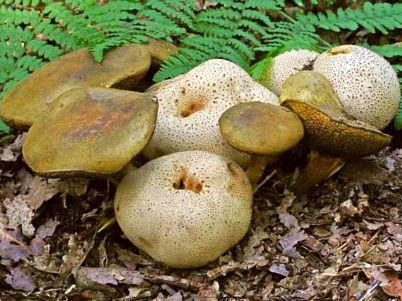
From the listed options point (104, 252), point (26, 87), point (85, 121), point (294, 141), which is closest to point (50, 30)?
point (26, 87)

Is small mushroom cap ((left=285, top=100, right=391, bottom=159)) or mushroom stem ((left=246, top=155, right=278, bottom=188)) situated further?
mushroom stem ((left=246, top=155, right=278, bottom=188))

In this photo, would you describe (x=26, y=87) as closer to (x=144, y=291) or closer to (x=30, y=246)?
(x=30, y=246)

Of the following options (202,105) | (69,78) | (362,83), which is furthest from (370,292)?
(69,78)

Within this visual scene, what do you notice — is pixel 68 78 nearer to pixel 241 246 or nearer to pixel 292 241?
pixel 241 246

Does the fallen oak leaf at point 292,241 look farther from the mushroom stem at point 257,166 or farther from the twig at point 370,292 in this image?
the twig at point 370,292

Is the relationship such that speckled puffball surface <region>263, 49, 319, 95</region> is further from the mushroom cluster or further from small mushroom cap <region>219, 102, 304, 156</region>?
small mushroom cap <region>219, 102, 304, 156</region>

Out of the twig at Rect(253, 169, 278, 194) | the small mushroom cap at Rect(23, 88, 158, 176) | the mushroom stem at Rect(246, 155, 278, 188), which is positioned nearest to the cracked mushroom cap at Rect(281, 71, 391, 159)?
the mushroom stem at Rect(246, 155, 278, 188)

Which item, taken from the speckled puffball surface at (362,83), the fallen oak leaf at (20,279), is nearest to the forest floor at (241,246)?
the fallen oak leaf at (20,279)
